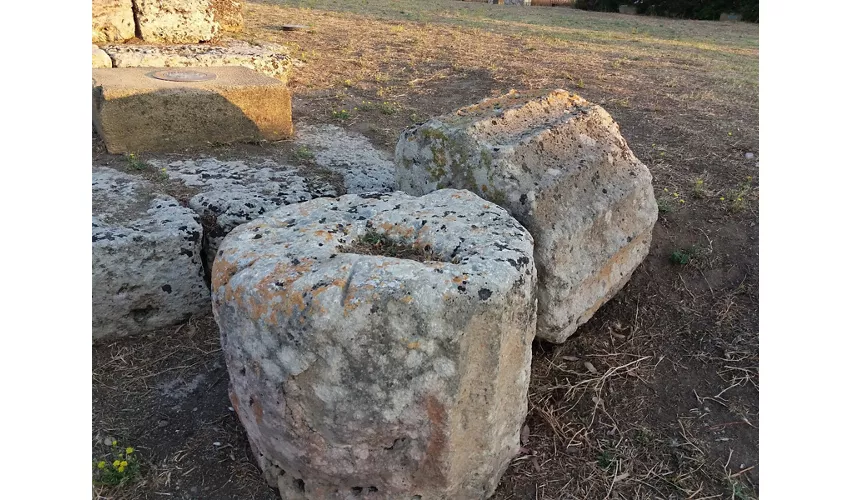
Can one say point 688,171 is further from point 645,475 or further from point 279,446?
point 279,446

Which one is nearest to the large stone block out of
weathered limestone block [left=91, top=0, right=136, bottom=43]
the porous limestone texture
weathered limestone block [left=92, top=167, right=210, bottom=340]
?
the porous limestone texture

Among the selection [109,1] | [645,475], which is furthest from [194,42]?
[645,475]

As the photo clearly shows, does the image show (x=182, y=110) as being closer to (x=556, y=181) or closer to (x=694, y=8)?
(x=556, y=181)

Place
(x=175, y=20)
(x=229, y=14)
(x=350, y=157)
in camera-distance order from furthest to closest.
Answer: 1. (x=229, y=14)
2. (x=175, y=20)
3. (x=350, y=157)

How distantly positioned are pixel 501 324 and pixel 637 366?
1145mm

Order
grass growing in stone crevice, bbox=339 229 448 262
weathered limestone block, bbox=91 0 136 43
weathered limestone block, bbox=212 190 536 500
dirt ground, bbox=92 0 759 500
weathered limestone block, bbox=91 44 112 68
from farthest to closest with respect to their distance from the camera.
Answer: weathered limestone block, bbox=91 0 136 43
weathered limestone block, bbox=91 44 112 68
dirt ground, bbox=92 0 759 500
grass growing in stone crevice, bbox=339 229 448 262
weathered limestone block, bbox=212 190 536 500

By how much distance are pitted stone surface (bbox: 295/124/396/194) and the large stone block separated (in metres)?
0.25

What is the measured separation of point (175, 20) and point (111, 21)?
550 millimetres

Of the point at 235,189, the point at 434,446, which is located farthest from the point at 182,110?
the point at 434,446

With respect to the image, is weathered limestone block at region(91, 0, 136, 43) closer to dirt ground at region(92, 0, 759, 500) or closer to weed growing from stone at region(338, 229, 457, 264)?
dirt ground at region(92, 0, 759, 500)

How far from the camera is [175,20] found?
225 inches

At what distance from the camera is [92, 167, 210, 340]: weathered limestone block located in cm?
265

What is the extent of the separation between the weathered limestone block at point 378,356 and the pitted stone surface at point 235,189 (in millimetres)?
938

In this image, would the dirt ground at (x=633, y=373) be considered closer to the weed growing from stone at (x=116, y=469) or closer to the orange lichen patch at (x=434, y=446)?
the weed growing from stone at (x=116, y=469)
